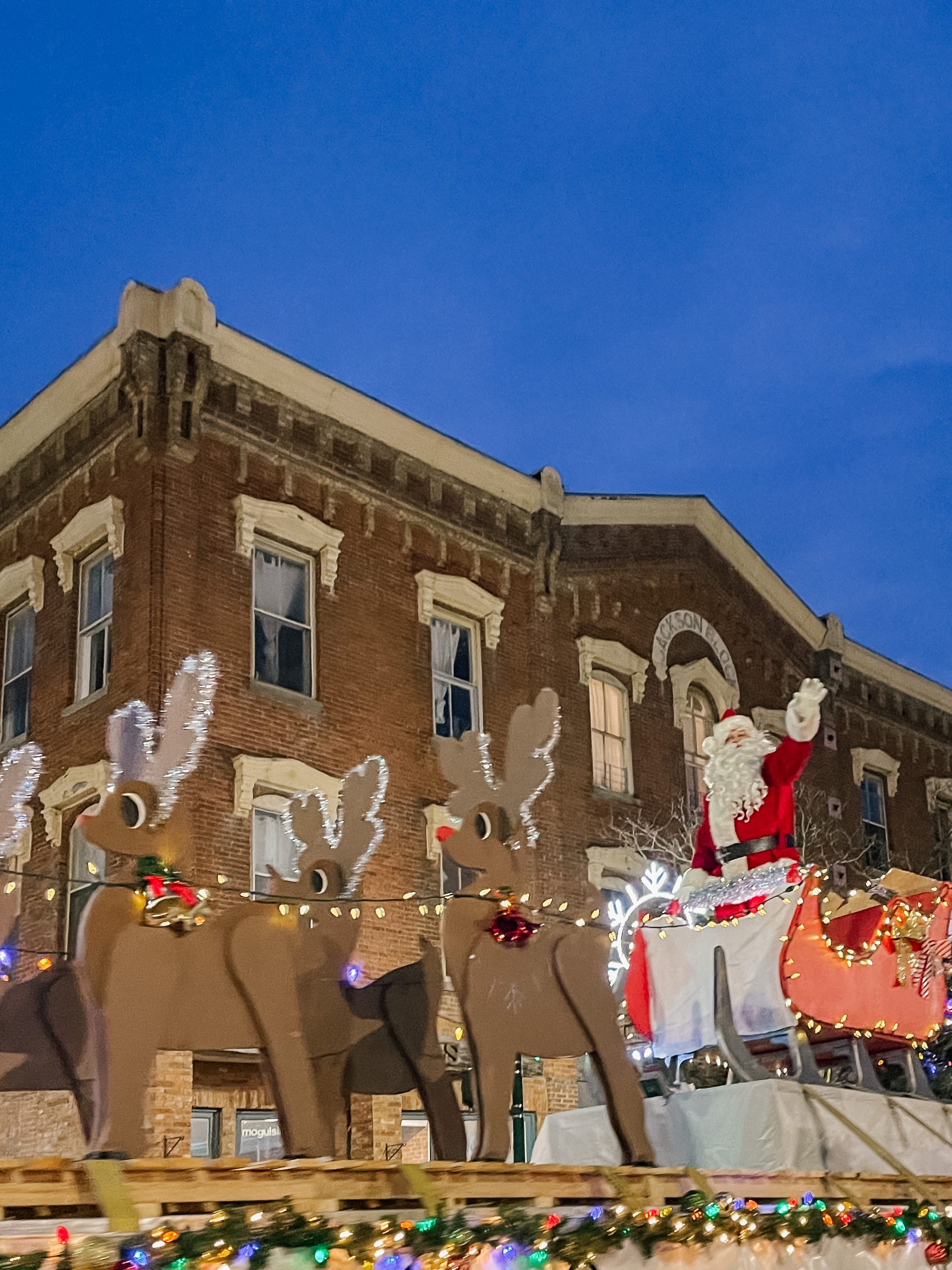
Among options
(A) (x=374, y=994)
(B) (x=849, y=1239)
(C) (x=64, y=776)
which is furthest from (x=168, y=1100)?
(B) (x=849, y=1239)

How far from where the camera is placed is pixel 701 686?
72.4ft

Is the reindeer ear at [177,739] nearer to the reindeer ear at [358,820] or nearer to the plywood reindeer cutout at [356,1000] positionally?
the plywood reindeer cutout at [356,1000]

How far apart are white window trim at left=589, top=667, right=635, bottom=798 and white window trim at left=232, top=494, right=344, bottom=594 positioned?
4432mm

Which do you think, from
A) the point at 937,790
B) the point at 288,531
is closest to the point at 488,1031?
the point at 288,531

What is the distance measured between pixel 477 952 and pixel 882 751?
60.1ft

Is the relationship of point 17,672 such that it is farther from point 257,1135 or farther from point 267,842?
point 257,1135

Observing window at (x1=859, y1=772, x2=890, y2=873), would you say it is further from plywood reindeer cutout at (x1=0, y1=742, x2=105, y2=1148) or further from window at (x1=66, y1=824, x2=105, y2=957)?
plywood reindeer cutout at (x1=0, y1=742, x2=105, y2=1148)

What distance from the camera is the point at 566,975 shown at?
26.9ft

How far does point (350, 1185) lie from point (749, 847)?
4.57 meters

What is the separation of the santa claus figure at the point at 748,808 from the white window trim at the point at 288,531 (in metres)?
7.91

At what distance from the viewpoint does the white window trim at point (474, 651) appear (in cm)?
1875

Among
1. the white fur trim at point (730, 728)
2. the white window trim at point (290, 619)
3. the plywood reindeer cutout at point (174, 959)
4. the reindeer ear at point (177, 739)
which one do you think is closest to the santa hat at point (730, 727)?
the white fur trim at point (730, 728)

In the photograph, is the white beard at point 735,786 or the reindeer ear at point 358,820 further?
the white beard at point 735,786

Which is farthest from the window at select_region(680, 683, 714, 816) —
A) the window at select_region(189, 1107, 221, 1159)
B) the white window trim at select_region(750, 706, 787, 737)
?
the window at select_region(189, 1107, 221, 1159)
